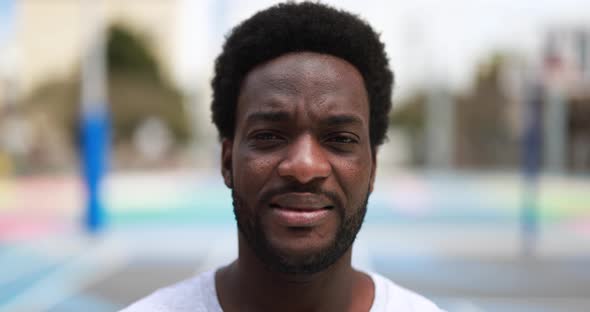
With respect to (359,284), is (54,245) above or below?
below

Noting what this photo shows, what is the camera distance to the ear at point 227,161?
5.39ft

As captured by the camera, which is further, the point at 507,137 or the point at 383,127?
the point at 507,137

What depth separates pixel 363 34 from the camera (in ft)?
5.36

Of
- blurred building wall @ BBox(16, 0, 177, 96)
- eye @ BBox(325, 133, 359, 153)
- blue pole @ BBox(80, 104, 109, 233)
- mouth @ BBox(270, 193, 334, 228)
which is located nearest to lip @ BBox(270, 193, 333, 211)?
mouth @ BBox(270, 193, 334, 228)

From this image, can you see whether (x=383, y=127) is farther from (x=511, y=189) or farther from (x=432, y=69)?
(x=432, y=69)

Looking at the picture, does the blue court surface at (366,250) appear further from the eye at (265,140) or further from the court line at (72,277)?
the eye at (265,140)

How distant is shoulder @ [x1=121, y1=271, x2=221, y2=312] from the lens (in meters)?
1.62

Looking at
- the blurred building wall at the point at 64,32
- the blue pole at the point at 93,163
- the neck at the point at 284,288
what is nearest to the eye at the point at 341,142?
the neck at the point at 284,288

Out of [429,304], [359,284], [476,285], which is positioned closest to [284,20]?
[359,284]

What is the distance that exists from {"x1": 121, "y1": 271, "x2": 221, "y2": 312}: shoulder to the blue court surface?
5.66 meters

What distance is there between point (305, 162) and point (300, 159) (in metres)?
0.01

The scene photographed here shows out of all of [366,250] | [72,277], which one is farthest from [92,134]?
[366,250]

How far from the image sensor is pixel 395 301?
1.66m

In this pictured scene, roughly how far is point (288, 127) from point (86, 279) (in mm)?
7509
